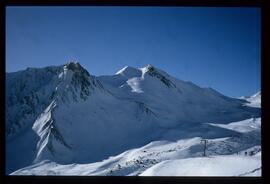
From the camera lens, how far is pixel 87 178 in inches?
91.4

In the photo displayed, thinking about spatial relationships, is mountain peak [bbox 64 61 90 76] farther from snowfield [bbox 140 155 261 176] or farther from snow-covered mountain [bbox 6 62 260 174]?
snowfield [bbox 140 155 261 176]

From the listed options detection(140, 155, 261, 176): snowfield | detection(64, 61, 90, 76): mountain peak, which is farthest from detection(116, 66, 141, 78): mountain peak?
detection(140, 155, 261, 176): snowfield

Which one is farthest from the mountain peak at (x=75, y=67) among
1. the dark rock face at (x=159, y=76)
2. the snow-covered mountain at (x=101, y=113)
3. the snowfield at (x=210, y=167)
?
the snowfield at (x=210, y=167)

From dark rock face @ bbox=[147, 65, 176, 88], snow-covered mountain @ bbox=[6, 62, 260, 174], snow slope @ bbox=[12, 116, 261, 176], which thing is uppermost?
dark rock face @ bbox=[147, 65, 176, 88]

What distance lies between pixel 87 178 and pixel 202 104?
1335 inches

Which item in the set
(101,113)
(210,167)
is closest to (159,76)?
(101,113)

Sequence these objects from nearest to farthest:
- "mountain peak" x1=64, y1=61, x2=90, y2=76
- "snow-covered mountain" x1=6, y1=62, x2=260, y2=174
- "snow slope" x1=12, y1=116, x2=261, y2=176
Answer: "snow slope" x1=12, y1=116, x2=261, y2=176 < "snow-covered mountain" x1=6, y1=62, x2=260, y2=174 < "mountain peak" x1=64, y1=61, x2=90, y2=76

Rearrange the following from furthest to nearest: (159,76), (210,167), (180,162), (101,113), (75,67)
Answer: (159,76) < (75,67) < (101,113) < (180,162) < (210,167)

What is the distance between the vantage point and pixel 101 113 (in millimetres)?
28750

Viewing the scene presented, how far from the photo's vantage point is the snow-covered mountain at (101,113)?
915 inches

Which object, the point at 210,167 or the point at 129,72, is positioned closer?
the point at 210,167

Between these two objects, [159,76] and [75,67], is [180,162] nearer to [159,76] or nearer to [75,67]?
[75,67]

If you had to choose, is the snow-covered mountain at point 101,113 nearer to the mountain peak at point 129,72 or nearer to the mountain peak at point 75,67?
the mountain peak at point 129,72

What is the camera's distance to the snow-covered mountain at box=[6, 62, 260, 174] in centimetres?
2325
